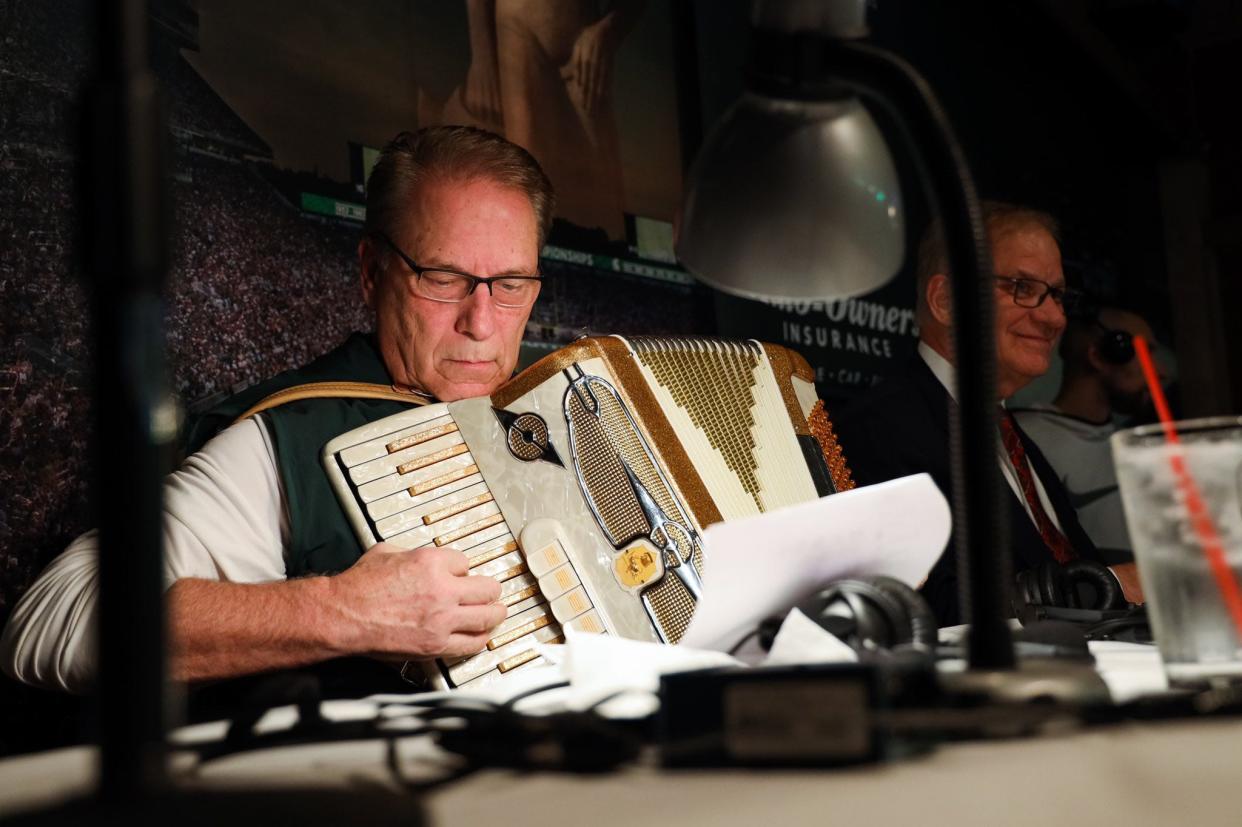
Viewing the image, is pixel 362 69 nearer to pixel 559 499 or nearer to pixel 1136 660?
pixel 559 499

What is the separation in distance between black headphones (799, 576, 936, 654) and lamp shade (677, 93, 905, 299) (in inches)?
8.1

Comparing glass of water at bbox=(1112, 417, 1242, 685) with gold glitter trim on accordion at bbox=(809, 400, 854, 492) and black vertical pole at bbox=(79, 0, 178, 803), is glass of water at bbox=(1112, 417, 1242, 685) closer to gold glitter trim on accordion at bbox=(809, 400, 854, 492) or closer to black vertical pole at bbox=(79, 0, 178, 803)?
black vertical pole at bbox=(79, 0, 178, 803)

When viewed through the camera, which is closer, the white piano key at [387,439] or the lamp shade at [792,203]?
the lamp shade at [792,203]

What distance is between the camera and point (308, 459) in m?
1.46

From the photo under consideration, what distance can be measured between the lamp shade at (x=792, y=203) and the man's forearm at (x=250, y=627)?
2.43ft

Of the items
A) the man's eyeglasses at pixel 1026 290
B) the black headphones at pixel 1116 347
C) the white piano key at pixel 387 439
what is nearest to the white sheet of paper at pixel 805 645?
the white piano key at pixel 387 439

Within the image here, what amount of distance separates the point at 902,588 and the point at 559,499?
633 mm

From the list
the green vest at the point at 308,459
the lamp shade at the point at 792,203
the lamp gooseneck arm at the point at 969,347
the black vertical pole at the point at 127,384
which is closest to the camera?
the black vertical pole at the point at 127,384

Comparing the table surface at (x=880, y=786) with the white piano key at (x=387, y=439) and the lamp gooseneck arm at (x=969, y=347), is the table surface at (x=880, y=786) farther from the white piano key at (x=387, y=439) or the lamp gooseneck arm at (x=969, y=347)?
A: the white piano key at (x=387, y=439)

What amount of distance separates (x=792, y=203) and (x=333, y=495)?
2.99 ft

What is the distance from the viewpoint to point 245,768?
0.52 meters

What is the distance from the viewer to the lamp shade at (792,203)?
2.32ft

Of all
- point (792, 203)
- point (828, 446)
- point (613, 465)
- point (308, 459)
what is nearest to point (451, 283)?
point (308, 459)

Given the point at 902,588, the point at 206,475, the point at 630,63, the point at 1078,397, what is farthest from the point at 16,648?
the point at 1078,397
